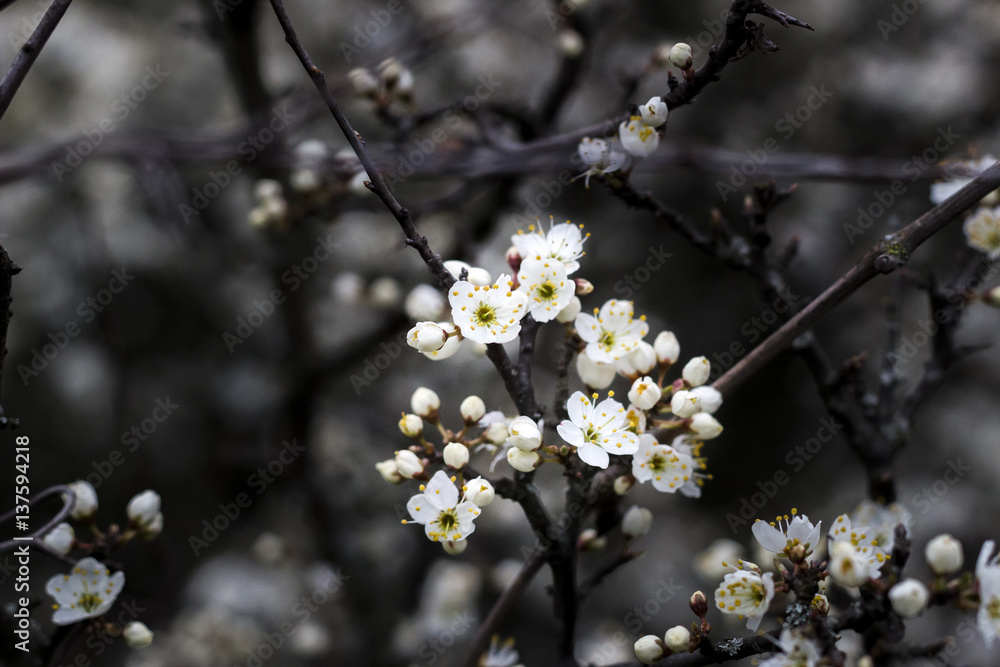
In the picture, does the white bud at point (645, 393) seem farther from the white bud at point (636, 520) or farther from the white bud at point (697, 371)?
the white bud at point (636, 520)

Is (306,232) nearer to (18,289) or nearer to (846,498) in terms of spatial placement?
(18,289)

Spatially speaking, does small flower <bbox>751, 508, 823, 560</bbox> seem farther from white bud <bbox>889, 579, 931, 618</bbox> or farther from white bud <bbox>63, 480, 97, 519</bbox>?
white bud <bbox>63, 480, 97, 519</bbox>

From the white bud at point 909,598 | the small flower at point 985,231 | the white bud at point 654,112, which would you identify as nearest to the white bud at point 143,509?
the white bud at point 654,112

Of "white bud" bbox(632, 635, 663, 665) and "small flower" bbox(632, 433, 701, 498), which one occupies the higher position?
"small flower" bbox(632, 433, 701, 498)

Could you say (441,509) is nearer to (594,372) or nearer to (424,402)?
(424,402)

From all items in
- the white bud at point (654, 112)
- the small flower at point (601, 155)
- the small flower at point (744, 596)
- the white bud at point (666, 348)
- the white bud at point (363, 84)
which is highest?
the white bud at point (363, 84)

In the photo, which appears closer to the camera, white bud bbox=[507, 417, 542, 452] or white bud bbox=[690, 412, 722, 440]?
white bud bbox=[507, 417, 542, 452]

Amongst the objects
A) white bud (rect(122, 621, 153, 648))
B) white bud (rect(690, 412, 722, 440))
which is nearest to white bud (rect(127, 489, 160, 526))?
white bud (rect(122, 621, 153, 648))
